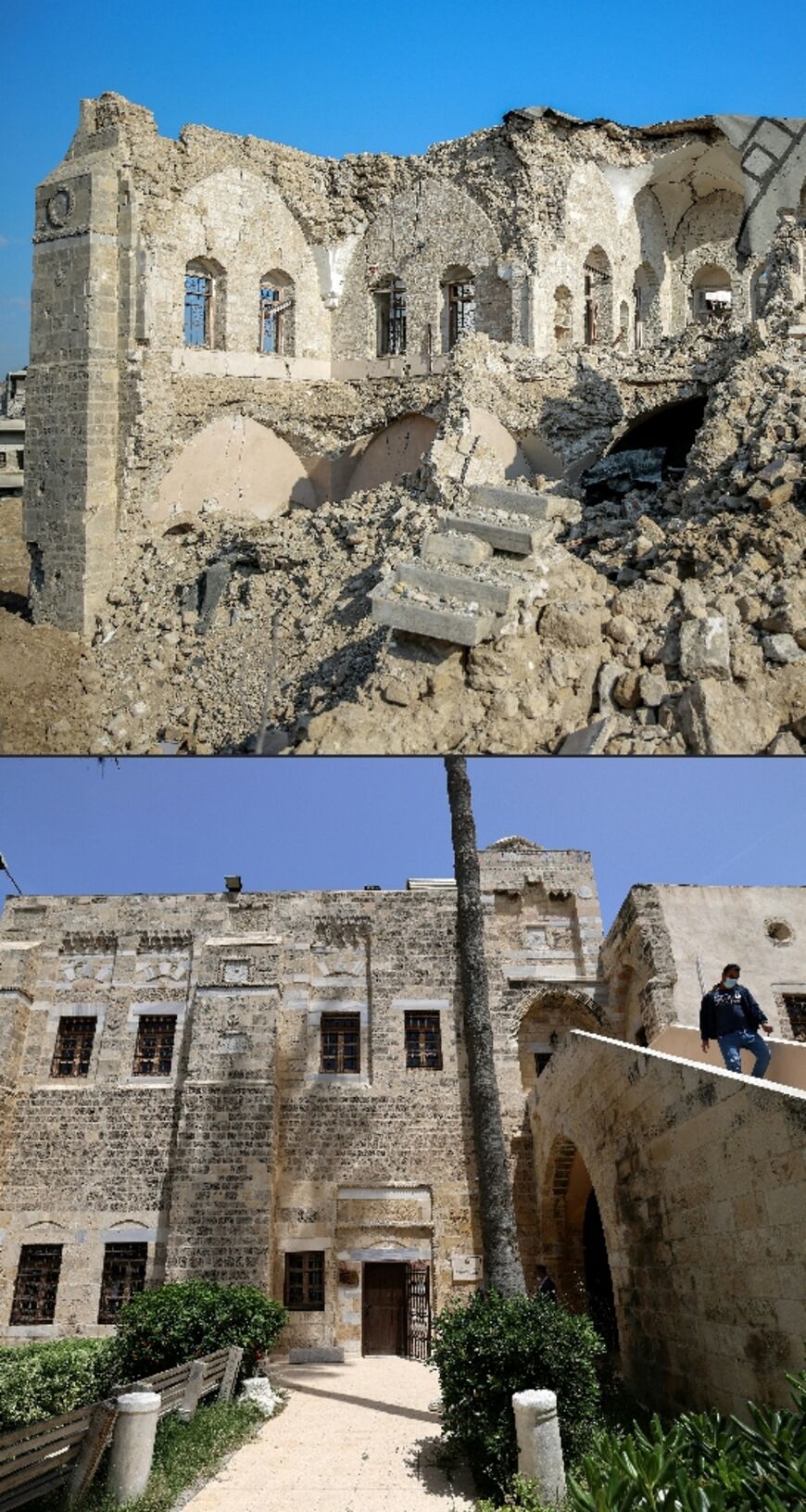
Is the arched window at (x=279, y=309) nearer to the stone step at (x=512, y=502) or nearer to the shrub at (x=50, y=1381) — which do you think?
the stone step at (x=512, y=502)

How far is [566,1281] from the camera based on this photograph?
1421 centimetres

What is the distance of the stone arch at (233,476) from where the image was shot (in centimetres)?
2112

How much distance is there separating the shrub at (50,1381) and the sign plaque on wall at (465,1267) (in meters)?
5.07

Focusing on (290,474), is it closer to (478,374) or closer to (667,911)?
(478,374)

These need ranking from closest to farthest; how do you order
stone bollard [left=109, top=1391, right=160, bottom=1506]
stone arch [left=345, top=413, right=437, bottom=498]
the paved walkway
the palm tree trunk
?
stone bollard [left=109, top=1391, right=160, bottom=1506]
the paved walkway
the palm tree trunk
stone arch [left=345, top=413, right=437, bottom=498]

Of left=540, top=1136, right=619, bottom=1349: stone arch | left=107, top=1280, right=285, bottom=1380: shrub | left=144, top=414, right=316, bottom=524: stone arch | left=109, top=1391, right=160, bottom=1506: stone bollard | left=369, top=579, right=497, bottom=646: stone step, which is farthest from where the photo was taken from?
left=144, top=414, right=316, bottom=524: stone arch

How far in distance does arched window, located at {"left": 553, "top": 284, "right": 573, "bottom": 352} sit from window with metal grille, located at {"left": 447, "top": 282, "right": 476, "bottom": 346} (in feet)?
5.78

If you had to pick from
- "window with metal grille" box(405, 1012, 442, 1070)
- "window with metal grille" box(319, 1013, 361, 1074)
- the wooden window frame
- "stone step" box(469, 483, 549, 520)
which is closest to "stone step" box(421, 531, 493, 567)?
"stone step" box(469, 483, 549, 520)

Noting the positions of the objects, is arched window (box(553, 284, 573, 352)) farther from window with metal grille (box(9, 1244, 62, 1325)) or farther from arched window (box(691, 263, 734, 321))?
window with metal grille (box(9, 1244, 62, 1325))

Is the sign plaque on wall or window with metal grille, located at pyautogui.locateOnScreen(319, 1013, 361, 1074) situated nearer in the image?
the sign plaque on wall

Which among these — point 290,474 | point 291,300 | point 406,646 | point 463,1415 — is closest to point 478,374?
point 290,474

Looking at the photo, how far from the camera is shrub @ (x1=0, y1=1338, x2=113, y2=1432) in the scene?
10.1m

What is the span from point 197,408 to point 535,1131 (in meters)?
14.4

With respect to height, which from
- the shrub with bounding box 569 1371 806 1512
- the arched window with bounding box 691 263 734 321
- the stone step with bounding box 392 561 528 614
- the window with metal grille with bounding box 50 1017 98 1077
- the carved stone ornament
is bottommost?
the shrub with bounding box 569 1371 806 1512
